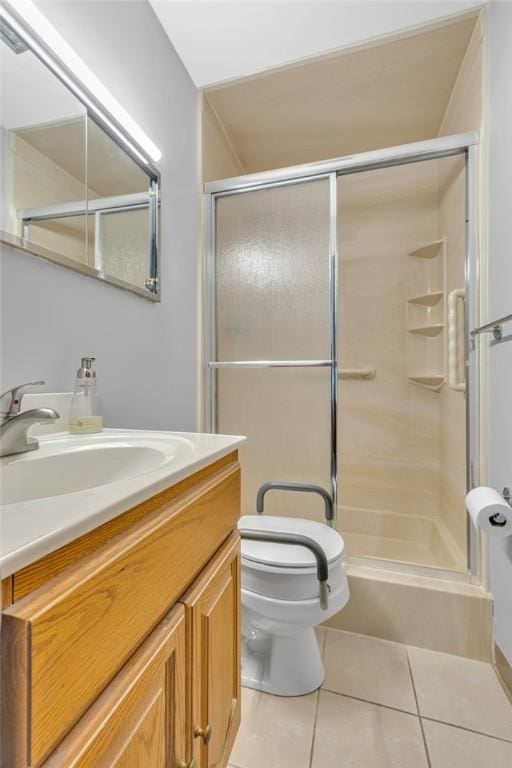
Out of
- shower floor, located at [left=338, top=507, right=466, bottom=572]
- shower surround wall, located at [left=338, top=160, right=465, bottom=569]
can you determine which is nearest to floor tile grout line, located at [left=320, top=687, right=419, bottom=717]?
shower floor, located at [left=338, top=507, right=466, bottom=572]

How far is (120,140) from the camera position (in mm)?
1076

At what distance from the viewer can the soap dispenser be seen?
2.77ft

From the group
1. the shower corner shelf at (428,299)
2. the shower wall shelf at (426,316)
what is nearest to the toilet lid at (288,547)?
the shower wall shelf at (426,316)

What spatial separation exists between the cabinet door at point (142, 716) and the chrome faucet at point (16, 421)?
410 mm

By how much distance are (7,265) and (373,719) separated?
1528 millimetres

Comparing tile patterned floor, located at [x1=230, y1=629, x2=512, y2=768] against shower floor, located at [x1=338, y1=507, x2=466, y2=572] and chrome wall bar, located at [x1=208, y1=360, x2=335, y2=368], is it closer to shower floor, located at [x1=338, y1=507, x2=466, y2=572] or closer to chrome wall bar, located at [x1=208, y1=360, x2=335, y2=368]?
shower floor, located at [x1=338, y1=507, x2=466, y2=572]

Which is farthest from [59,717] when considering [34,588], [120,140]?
[120,140]

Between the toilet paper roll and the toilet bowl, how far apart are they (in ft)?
1.39

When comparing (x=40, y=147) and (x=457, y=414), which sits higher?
(x=40, y=147)

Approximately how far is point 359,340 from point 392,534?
1.18 meters

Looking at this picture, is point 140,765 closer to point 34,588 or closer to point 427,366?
point 34,588

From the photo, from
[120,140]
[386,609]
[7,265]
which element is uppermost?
[120,140]

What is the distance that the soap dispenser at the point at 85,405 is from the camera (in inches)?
33.3

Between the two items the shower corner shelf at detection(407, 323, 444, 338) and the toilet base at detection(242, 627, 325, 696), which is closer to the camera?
the toilet base at detection(242, 627, 325, 696)
